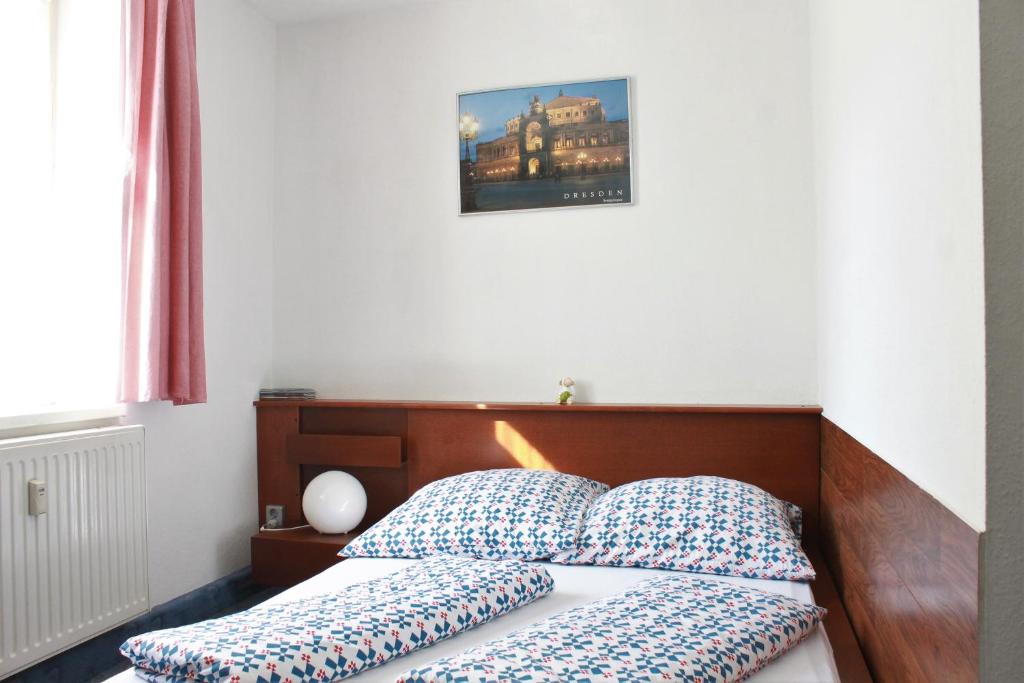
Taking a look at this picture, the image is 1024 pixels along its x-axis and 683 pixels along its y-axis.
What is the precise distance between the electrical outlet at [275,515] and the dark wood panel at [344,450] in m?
0.20

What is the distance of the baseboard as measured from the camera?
6.92ft

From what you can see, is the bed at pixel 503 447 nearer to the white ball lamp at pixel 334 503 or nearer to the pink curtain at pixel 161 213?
the white ball lamp at pixel 334 503

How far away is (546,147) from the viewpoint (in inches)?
114

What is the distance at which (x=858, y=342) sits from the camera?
1.81m

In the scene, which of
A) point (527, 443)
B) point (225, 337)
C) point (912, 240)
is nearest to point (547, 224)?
point (527, 443)

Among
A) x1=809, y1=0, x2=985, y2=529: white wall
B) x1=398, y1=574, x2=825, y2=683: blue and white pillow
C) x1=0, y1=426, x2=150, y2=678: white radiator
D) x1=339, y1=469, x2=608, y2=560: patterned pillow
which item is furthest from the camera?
x1=339, y1=469, x2=608, y2=560: patterned pillow

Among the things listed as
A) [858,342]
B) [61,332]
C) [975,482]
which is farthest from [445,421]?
[975,482]

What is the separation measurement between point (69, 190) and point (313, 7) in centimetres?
124

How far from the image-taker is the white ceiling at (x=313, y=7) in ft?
9.95

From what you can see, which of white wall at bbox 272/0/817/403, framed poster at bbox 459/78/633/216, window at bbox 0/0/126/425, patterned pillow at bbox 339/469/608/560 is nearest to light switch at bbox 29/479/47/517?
window at bbox 0/0/126/425

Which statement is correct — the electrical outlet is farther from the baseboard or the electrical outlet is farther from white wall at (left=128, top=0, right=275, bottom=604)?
the baseboard

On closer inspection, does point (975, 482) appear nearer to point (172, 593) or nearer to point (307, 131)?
point (172, 593)

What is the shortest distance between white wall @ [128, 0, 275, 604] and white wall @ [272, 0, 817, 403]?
110mm

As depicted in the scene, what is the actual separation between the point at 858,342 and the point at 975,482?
0.92 meters
